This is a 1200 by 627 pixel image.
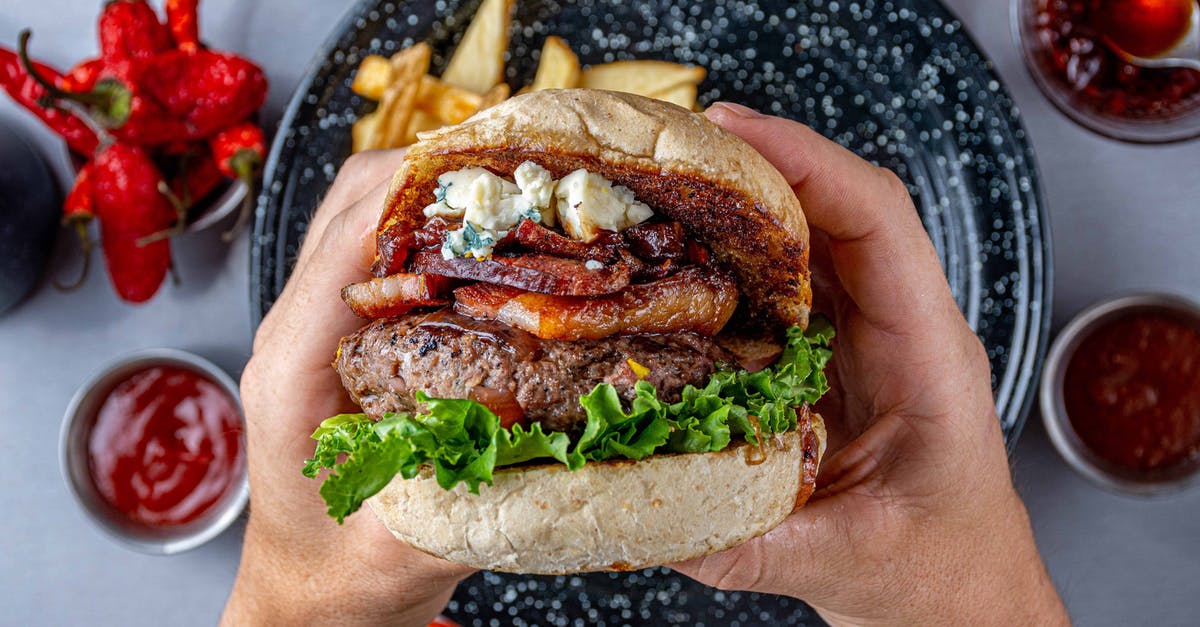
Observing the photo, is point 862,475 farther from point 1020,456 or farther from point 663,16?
point 663,16

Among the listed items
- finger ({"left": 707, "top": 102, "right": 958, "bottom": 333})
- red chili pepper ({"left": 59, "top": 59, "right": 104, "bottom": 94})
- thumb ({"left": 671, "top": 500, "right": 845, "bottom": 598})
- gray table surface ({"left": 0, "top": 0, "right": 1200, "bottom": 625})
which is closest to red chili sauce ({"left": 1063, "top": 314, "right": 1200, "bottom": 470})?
gray table surface ({"left": 0, "top": 0, "right": 1200, "bottom": 625})

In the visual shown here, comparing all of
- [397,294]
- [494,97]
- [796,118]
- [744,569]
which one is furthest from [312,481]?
[796,118]

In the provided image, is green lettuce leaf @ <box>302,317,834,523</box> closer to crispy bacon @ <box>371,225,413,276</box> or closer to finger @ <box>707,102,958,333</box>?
crispy bacon @ <box>371,225,413,276</box>

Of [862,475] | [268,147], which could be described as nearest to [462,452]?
[862,475]

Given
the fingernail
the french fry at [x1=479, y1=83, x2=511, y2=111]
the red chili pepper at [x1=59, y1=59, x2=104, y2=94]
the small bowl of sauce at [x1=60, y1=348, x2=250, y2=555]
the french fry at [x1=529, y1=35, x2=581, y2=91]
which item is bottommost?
the small bowl of sauce at [x1=60, y1=348, x2=250, y2=555]

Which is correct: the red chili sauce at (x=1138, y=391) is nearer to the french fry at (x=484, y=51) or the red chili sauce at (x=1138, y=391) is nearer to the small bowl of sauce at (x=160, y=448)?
the french fry at (x=484, y=51)

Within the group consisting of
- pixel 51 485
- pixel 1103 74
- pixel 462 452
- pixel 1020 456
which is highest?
pixel 1103 74

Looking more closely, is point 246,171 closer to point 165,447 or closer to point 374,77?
point 374,77
